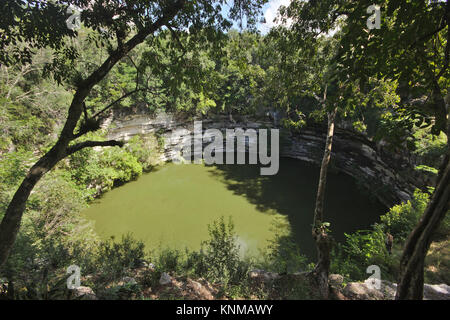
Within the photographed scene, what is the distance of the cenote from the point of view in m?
7.53

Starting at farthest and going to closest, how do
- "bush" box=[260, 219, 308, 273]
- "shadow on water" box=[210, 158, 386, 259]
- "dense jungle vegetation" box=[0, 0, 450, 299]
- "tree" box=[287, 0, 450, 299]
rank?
"shadow on water" box=[210, 158, 386, 259] < "bush" box=[260, 219, 308, 273] < "dense jungle vegetation" box=[0, 0, 450, 299] < "tree" box=[287, 0, 450, 299]

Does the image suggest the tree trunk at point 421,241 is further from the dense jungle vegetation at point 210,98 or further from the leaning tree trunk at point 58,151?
the leaning tree trunk at point 58,151

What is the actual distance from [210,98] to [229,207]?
605cm

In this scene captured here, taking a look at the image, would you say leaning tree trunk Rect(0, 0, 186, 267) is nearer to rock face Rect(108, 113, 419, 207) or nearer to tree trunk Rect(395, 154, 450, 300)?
tree trunk Rect(395, 154, 450, 300)

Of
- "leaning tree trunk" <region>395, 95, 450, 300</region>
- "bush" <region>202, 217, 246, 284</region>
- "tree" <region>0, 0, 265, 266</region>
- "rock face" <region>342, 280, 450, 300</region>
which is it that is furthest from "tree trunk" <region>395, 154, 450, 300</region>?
"tree" <region>0, 0, 265, 266</region>

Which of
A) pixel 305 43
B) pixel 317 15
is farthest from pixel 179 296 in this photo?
pixel 317 15

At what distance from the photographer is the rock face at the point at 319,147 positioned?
8234 millimetres

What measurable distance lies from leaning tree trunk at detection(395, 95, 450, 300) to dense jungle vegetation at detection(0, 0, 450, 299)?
0.01 m

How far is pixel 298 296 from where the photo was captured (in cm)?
324

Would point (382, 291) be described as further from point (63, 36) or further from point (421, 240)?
point (63, 36)

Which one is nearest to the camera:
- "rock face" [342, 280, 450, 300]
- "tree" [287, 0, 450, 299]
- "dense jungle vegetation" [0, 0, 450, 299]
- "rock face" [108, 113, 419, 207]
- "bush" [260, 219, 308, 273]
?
"tree" [287, 0, 450, 299]

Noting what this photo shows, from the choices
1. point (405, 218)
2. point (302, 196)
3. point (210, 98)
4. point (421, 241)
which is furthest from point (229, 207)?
point (421, 241)

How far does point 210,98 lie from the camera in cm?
457

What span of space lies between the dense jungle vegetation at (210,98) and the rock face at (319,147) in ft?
4.06
